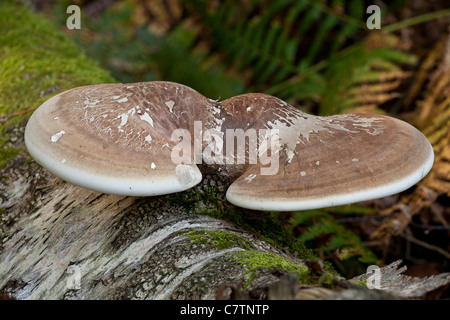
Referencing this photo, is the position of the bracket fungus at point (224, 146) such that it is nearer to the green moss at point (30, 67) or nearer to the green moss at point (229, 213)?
the green moss at point (229, 213)

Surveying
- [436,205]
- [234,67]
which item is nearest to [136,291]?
[436,205]

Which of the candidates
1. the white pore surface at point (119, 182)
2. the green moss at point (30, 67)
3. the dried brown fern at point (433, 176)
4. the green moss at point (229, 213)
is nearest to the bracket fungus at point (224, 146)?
the white pore surface at point (119, 182)

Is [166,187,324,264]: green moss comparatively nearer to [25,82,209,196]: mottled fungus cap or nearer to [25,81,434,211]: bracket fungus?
[25,81,434,211]: bracket fungus

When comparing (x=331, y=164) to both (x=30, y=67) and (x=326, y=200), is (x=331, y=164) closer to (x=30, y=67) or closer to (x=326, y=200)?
(x=326, y=200)

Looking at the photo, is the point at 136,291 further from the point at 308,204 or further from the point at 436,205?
the point at 436,205

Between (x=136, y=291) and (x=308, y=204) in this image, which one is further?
(x=308, y=204)

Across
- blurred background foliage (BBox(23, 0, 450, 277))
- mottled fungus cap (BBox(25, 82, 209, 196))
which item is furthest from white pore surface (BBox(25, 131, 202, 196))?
blurred background foliage (BBox(23, 0, 450, 277))
